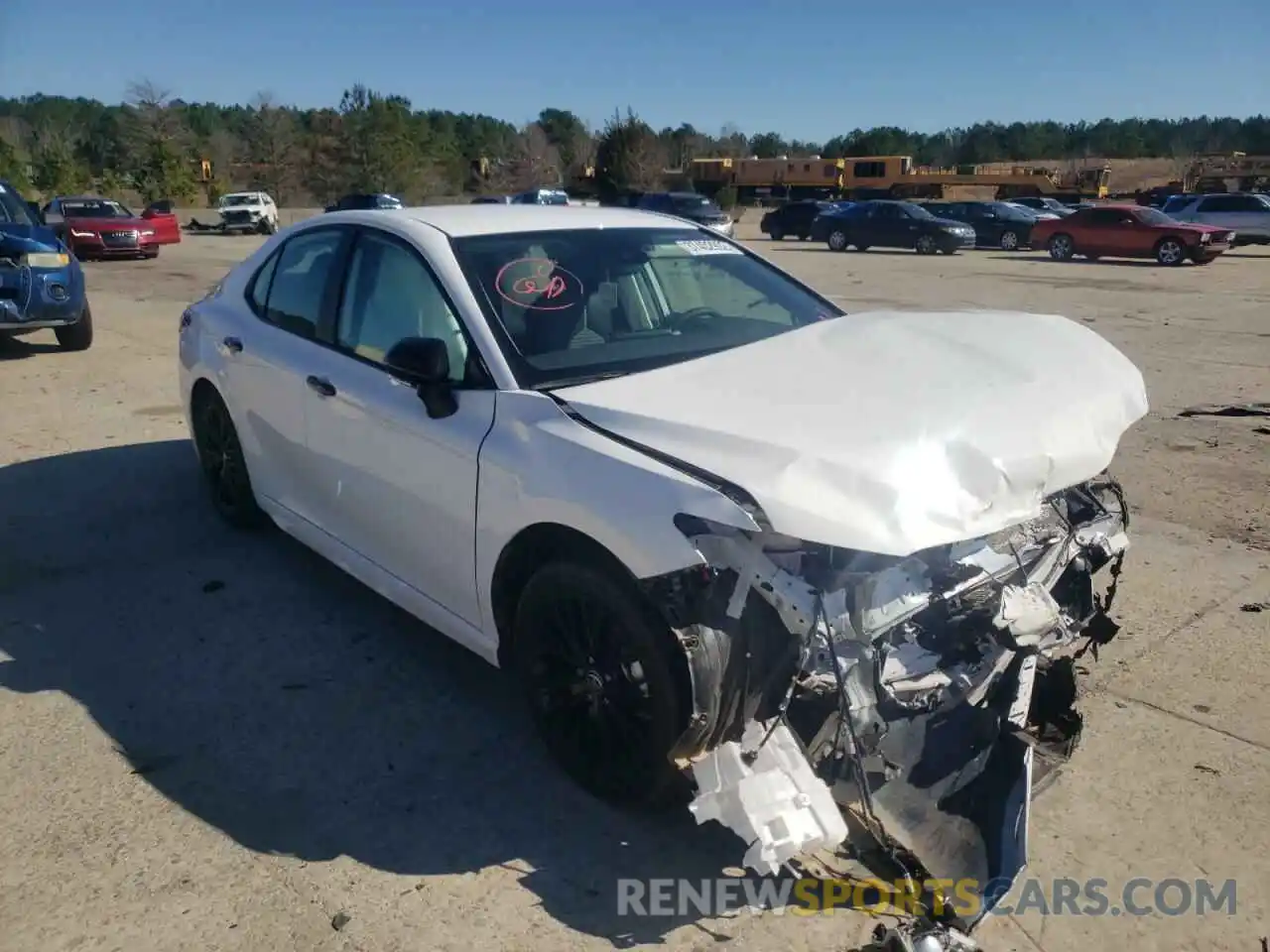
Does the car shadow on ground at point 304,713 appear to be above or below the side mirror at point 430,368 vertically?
below

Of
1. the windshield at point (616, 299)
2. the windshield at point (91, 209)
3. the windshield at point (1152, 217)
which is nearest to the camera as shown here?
the windshield at point (616, 299)

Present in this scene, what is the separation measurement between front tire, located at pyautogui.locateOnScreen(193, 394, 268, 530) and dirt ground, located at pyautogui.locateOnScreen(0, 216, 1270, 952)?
14 centimetres

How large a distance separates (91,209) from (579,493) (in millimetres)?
26194

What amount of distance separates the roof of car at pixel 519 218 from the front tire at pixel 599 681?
5.12ft

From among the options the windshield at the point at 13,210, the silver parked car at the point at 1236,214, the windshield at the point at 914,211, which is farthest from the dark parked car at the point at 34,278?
the silver parked car at the point at 1236,214

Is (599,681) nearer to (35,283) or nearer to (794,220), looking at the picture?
(35,283)

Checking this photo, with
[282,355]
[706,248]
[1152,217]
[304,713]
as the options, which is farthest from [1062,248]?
[304,713]

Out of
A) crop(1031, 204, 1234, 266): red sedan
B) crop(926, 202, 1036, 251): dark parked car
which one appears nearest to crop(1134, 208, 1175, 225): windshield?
crop(1031, 204, 1234, 266): red sedan

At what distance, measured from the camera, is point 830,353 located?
3545 mm

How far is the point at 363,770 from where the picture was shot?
3416 mm

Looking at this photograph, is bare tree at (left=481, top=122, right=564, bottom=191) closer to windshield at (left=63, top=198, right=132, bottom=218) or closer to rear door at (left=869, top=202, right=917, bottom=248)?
rear door at (left=869, top=202, right=917, bottom=248)

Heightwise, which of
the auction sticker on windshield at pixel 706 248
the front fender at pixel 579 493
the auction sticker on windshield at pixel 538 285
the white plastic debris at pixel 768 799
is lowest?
the white plastic debris at pixel 768 799

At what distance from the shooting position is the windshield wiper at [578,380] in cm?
334

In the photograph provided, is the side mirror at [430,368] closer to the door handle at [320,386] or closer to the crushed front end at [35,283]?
the door handle at [320,386]
